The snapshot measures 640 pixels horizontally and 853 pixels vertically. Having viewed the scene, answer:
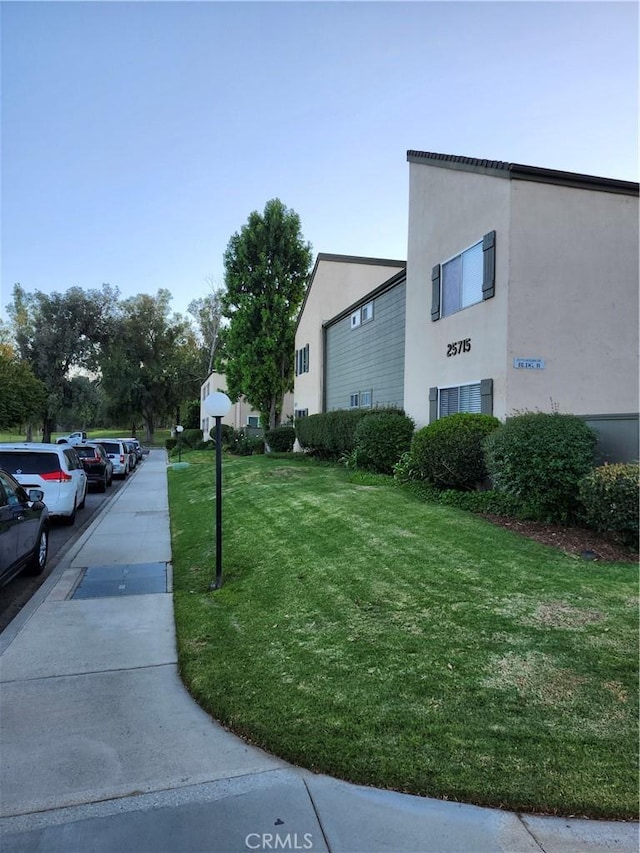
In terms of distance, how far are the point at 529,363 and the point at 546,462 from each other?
10.1ft

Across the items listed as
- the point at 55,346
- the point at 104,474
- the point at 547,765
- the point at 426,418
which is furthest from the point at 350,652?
the point at 55,346

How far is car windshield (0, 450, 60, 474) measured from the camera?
1021 centimetres

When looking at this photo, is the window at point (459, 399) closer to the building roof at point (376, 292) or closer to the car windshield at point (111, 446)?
the building roof at point (376, 292)

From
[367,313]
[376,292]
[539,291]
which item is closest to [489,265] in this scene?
[539,291]

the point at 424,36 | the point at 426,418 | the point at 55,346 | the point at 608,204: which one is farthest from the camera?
the point at 55,346

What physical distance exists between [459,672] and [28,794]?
8.73ft

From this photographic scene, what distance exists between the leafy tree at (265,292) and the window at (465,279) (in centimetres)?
1622

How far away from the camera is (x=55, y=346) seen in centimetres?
4325

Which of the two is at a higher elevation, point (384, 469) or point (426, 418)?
point (426, 418)

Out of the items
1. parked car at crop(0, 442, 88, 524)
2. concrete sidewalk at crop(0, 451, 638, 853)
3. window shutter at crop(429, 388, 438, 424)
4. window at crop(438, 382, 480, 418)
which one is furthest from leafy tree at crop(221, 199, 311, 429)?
concrete sidewalk at crop(0, 451, 638, 853)

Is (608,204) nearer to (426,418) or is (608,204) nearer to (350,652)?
(426,418)

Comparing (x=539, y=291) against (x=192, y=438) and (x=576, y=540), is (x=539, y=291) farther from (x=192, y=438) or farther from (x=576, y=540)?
(x=192, y=438)

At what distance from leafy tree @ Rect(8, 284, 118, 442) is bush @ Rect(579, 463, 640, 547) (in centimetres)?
4240

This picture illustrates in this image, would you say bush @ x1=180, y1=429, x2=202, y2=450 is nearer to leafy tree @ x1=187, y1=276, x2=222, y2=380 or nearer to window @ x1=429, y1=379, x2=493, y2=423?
leafy tree @ x1=187, y1=276, x2=222, y2=380
